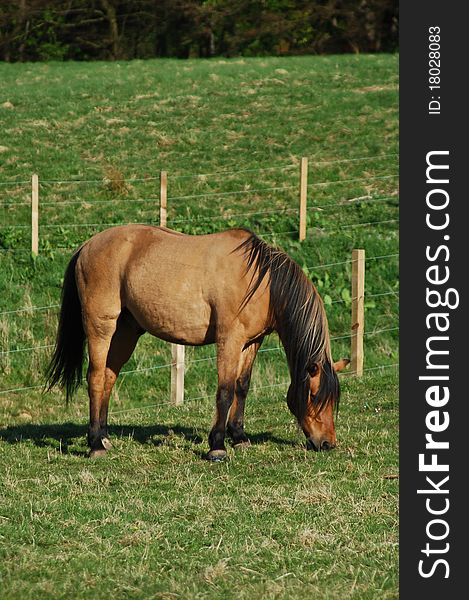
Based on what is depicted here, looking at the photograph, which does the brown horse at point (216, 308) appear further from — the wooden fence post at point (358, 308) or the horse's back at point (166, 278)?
the wooden fence post at point (358, 308)

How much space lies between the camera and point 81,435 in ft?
32.0

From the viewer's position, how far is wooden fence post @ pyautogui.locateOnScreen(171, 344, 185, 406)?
11.4 metres

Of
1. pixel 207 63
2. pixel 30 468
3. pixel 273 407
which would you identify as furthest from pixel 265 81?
pixel 30 468

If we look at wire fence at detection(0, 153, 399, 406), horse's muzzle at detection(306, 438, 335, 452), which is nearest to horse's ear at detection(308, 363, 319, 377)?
horse's muzzle at detection(306, 438, 335, 452)

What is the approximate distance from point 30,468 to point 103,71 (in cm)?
2770

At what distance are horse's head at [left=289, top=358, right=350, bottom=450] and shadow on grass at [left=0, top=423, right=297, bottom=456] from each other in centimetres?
44

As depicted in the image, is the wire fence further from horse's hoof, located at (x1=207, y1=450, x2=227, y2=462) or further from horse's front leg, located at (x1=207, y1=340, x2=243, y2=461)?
horse's hoof, located at (x1=207, y1=450, x2=227, y2=462)

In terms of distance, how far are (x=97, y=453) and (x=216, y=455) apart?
996 millimetres

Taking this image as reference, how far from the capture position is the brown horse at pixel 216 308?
8531mm

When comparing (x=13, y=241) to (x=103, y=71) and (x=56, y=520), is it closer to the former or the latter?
(x=56, y=520)

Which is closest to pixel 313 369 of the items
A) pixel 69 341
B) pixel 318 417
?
pixel 318 417

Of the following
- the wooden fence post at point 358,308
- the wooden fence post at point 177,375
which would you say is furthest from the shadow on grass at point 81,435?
the wooden fence post at point 358,308

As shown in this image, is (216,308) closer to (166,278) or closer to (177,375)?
(166,278)

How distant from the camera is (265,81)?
31.6 meters
